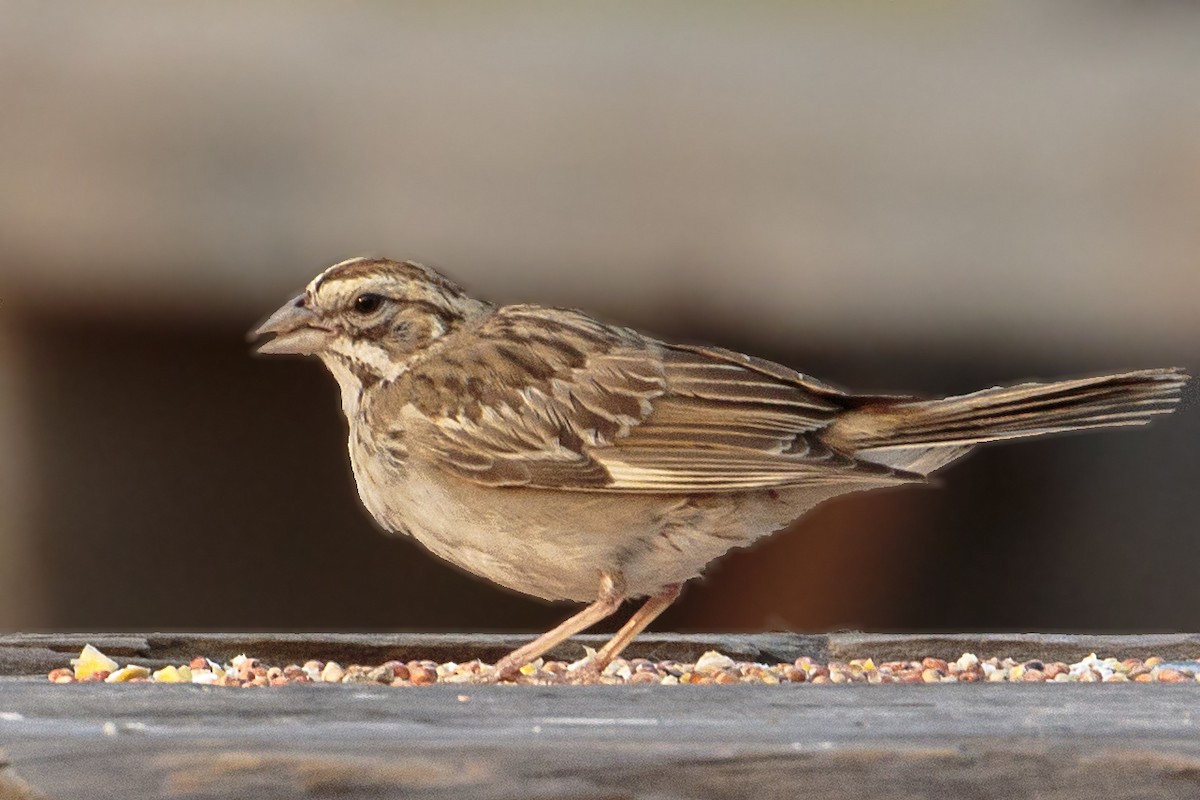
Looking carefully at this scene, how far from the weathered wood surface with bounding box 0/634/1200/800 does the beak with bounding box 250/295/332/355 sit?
72.6 inches

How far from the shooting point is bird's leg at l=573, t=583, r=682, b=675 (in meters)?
4.18

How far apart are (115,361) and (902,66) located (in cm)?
181

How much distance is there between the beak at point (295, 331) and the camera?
4363 millimetres

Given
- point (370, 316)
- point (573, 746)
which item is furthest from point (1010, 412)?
point (573, 746)

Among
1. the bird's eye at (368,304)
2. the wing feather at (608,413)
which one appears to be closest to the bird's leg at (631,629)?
the wing feather at (608,413)

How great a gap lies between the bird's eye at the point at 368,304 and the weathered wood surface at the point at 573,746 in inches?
79.0

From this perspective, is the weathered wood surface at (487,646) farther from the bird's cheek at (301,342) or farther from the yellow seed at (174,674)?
the bird's cheek at (301,342)

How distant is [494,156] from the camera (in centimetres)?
430

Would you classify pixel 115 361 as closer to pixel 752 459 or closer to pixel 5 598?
pixel 5 598

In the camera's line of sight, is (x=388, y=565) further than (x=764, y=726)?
Yes

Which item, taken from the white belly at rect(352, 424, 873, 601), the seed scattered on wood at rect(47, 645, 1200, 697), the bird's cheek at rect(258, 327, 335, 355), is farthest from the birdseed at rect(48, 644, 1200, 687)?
the bird's cheek at rect(258, 327, 335, 355)

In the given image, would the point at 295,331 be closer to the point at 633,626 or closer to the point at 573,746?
the point at 633,626

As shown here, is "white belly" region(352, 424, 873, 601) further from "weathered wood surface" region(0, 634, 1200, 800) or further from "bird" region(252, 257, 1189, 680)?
"weathered wood surface" region(0, 634, 1200, 800)

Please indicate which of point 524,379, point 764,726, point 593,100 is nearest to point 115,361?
point 524,379
